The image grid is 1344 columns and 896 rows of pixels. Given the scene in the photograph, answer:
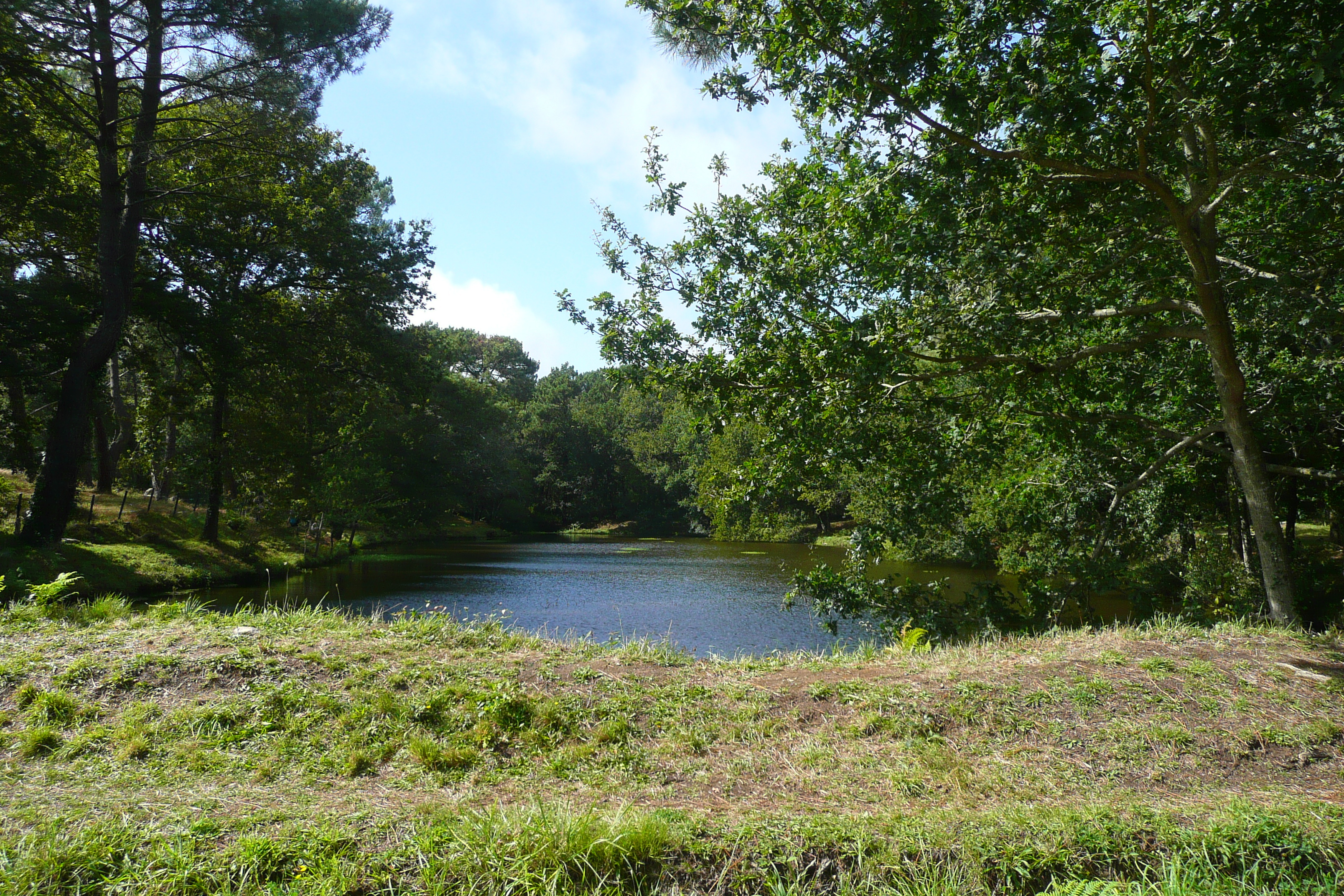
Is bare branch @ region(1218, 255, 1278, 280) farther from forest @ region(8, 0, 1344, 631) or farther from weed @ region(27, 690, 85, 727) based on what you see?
weed @ region(27, 690, 85, 727)

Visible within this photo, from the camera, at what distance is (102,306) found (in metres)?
15.9

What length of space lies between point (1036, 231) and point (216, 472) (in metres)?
22.2

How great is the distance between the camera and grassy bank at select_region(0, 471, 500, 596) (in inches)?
609

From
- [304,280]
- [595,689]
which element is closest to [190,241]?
[304,280]

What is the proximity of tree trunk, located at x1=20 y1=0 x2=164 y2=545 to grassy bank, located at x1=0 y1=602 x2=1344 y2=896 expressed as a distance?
33.2ft

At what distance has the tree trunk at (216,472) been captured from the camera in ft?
72.8

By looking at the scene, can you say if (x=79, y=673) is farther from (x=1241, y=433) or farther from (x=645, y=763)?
(x=1241, y=433)

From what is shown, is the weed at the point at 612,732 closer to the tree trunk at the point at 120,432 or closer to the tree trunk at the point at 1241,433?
the tree trunk at the point at 1241,433

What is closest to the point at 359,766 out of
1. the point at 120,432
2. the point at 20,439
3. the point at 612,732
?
the point at 612,732

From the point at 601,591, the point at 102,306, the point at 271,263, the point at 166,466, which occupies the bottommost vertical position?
the point at 601,591

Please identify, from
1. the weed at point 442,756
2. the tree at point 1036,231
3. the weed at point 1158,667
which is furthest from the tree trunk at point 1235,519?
the weed at point 442,756

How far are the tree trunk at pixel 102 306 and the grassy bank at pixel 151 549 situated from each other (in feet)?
2.95

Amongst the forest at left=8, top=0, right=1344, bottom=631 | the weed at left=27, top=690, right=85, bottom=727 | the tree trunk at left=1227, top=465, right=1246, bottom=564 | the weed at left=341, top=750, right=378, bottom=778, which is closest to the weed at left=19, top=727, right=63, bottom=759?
the weed at left=27, top=690, right=85, bottom=727

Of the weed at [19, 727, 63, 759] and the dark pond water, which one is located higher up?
the weed at [19, 727, 63, 759]
